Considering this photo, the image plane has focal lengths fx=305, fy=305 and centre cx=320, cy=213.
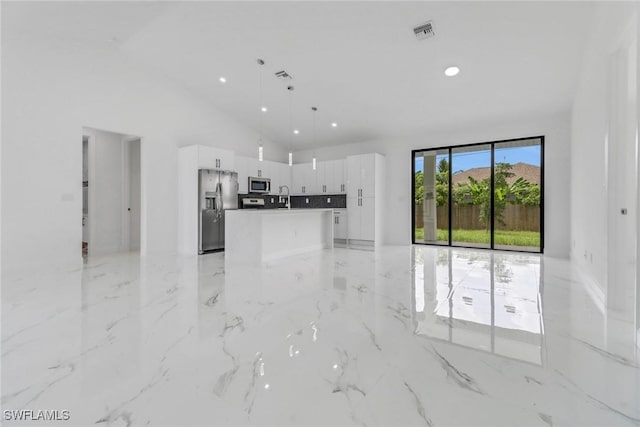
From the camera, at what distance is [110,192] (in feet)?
20.7

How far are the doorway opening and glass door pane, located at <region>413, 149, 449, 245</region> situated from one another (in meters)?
5.99

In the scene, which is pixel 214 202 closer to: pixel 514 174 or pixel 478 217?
pixel 478 217

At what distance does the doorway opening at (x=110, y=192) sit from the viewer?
600cm

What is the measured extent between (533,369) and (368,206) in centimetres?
521

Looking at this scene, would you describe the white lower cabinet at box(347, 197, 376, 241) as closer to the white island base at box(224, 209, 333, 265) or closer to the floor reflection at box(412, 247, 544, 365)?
the white island base at box(224, 209, 333, 265)

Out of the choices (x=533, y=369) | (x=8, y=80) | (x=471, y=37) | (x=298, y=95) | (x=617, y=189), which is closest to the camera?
(x=533, y=369)

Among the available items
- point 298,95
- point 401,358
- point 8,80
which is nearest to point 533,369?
point 401,358

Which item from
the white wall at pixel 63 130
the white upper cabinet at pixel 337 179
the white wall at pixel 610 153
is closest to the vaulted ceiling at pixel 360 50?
the white wall at pixel 63 130

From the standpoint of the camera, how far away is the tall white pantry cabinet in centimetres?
668

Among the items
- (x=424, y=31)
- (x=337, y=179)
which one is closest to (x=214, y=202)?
(x=337, y=179)

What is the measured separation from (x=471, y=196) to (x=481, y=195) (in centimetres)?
18

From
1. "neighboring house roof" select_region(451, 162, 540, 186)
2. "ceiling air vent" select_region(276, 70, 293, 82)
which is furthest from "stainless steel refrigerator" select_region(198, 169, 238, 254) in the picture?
"neighboring house roof" select_region(451, 162, 540, 186)

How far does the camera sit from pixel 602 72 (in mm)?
2867

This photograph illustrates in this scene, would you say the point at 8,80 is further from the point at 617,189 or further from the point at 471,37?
the point at 617,189
